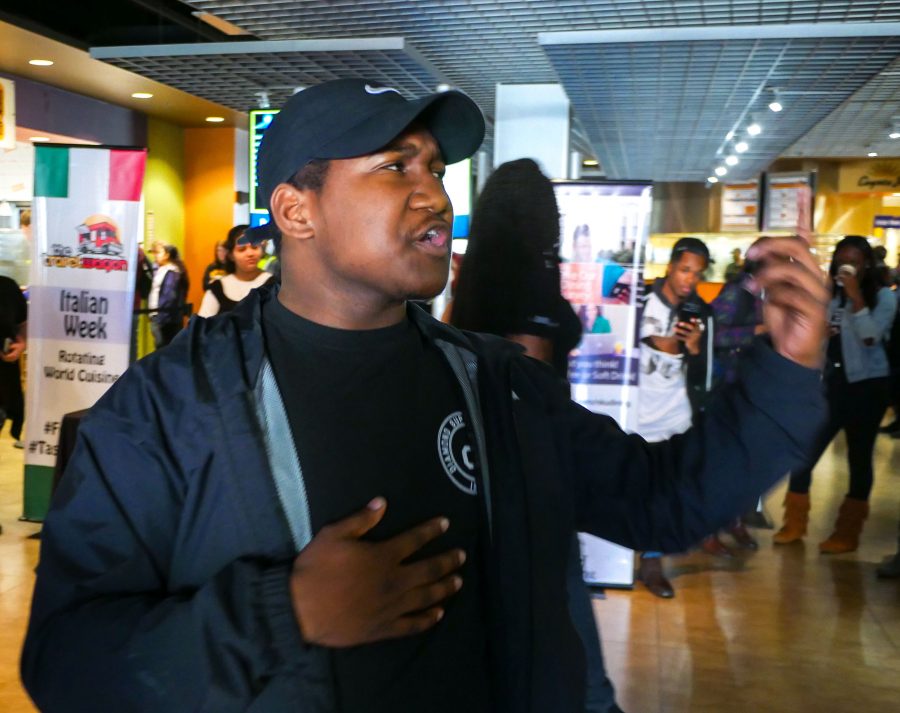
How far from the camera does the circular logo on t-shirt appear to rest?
125 centimetres

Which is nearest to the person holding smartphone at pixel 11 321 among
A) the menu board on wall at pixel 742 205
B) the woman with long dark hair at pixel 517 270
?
the woman with long dark hair at pixel 517 270

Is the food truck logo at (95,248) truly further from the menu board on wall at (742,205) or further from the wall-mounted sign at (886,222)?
the wall-mounted sign at (886,222)

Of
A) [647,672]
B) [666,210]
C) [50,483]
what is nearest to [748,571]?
[647,672]

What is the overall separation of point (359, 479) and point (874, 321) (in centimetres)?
513

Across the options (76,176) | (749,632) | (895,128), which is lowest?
(749,632)

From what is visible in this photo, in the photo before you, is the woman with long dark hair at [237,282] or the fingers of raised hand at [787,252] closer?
the fingers of raised hand at [787,252]

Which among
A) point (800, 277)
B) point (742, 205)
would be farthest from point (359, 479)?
point (742, 205)

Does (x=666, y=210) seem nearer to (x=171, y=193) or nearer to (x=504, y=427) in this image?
(x=171, y=193)

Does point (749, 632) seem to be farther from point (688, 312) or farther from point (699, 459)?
point (699, 459)

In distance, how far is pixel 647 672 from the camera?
3979mm

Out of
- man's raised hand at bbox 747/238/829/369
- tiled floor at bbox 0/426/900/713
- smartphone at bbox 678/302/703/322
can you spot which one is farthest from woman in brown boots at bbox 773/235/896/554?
man's raised hand at bbox 747/238/829/369

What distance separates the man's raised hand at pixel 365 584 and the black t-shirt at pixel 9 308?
19.7ft

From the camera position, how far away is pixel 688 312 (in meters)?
5.36

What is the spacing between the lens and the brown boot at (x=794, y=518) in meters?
5.89
